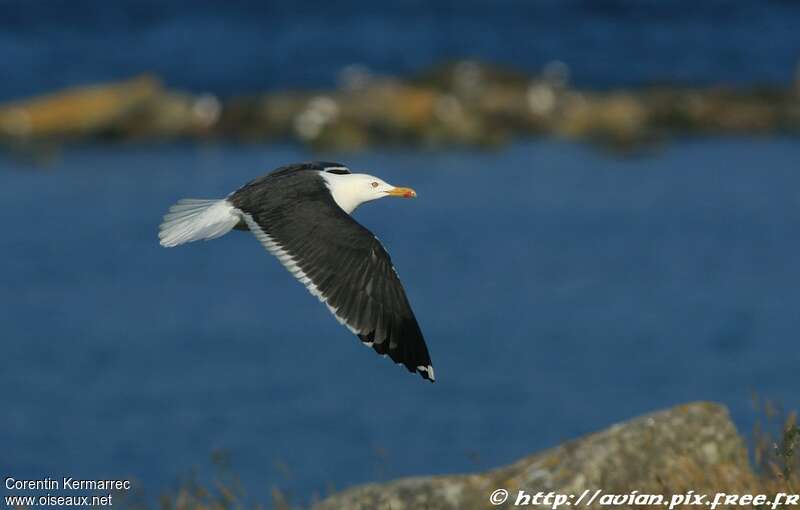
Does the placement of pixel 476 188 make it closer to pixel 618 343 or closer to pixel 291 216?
pixel 618 343

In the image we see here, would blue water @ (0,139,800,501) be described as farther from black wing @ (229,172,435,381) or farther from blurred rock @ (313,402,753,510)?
black wing @ (229,172,435,381)

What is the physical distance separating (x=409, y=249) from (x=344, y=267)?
12775 millimetres

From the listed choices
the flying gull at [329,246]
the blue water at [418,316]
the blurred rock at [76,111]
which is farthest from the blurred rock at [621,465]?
the blurred rock at [76,111]

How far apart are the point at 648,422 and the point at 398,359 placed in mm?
1090

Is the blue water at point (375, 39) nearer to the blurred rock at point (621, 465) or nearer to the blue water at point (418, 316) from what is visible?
the blue water at point (418, 316)

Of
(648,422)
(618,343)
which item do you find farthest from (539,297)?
(648,422)

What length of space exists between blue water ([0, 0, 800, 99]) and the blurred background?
0.20 m

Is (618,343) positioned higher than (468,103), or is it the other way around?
(468,103)

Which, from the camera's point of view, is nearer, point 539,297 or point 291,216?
point 291,216

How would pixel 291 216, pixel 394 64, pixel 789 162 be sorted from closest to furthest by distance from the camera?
pixel 291 216, pixel 789 162, pixel 394 64

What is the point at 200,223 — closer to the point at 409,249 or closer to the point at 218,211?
the point at 218,211

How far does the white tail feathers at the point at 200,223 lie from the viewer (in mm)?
7389

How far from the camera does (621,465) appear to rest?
21.7 feet

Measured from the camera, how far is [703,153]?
26859mm
